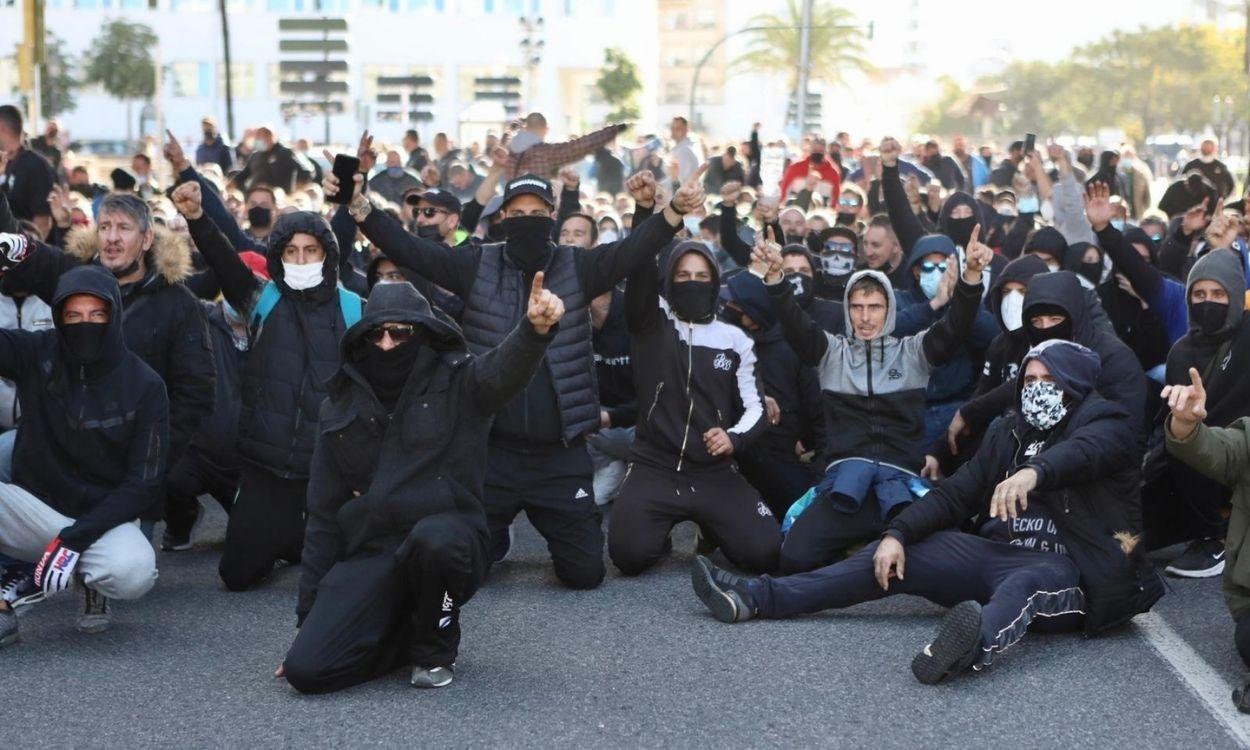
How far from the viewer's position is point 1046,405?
7.66 meters

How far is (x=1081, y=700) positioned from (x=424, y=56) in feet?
291

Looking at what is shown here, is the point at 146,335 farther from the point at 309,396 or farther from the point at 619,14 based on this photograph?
the point at 619,14

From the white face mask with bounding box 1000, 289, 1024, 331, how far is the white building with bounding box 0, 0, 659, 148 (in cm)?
8069

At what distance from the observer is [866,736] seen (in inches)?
249

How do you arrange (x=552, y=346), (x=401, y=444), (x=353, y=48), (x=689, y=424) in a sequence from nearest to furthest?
1. (x=401, y=444)
2. (x=552, y=346)
3. (x=689, y=424)
4. (x=353, y=48)

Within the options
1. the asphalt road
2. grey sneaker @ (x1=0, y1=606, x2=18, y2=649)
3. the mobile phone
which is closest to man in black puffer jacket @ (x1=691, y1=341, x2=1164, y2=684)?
the asphalt road

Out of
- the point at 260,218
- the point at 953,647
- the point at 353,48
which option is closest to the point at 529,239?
the point at 953,647

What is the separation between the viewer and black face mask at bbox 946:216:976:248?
13547mm

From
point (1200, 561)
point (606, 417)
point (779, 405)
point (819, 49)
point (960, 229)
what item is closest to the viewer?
point (1200, 561)

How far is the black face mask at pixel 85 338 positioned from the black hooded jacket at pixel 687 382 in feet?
8.88

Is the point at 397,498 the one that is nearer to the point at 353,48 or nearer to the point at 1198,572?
the point at 1198,572

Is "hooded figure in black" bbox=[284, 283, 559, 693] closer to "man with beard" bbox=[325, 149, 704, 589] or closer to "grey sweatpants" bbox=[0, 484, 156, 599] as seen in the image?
"grey sweatpants" bbox=[0, 484, 156, 599]

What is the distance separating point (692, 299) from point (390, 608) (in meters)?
3.00

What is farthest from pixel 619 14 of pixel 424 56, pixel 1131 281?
pixel 1131 281
